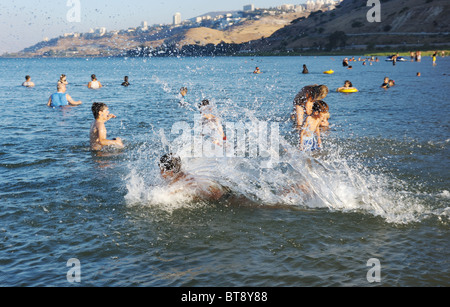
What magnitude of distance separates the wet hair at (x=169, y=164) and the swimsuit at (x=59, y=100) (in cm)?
1642

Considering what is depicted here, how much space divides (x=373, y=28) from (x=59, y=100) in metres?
134

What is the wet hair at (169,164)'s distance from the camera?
808 centimetres

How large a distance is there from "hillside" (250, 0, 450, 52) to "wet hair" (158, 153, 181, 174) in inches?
4440

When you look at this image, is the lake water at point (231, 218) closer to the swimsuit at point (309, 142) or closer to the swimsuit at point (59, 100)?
the swimsuit at point (309, 142)

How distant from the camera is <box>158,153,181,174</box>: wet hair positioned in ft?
26.5

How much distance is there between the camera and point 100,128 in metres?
12.6

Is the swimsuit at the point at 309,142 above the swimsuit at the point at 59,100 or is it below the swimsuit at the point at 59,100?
below

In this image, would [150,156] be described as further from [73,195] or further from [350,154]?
[350,154]

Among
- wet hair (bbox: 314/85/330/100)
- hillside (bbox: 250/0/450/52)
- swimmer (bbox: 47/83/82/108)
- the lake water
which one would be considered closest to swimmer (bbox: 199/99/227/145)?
the lake water

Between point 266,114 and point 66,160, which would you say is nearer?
point 66,160

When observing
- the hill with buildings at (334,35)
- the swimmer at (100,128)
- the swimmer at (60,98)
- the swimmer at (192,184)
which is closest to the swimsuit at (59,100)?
the swimmer at (60,98)

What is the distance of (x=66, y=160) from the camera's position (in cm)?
1233

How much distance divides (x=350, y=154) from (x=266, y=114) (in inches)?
352

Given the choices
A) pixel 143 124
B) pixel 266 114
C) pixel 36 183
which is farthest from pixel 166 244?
pixel 266 114
